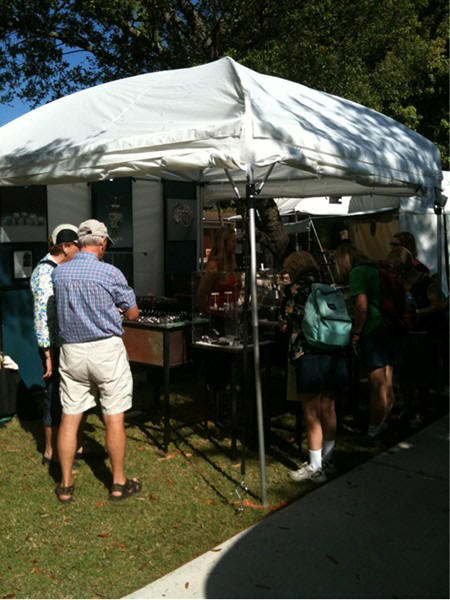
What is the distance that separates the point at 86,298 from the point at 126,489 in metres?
1.41

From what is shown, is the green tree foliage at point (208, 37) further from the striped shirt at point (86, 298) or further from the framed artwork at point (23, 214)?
the striped shirt at point (86, 298)

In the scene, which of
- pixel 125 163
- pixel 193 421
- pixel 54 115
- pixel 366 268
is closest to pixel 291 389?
pixel 366 268

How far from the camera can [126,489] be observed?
4.57m

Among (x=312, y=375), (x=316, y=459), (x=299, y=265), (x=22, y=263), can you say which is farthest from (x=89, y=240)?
(x=22, y=263)

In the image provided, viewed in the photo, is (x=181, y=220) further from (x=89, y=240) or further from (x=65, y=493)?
(x=65, y=493)

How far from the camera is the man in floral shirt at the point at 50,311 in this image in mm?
4797

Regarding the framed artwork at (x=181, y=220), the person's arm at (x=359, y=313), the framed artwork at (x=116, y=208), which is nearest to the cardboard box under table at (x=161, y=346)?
the person's arm at (x=359, y=313)

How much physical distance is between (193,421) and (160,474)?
137 cm

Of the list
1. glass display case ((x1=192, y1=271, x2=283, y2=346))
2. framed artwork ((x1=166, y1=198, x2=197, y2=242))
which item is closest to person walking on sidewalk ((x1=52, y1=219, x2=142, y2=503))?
glass display case ((x1=192, y1=271, x2=283, y2=346))

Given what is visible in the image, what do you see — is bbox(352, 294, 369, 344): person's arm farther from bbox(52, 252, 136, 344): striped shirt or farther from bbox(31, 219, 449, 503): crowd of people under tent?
bbox(52, 252, 136, 344): striped shirt

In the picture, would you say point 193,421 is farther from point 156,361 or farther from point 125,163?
point 125,163

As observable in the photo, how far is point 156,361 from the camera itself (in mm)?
5477

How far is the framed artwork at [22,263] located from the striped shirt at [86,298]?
2.98 metres

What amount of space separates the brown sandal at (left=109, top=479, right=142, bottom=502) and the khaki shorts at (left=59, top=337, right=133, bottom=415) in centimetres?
56
